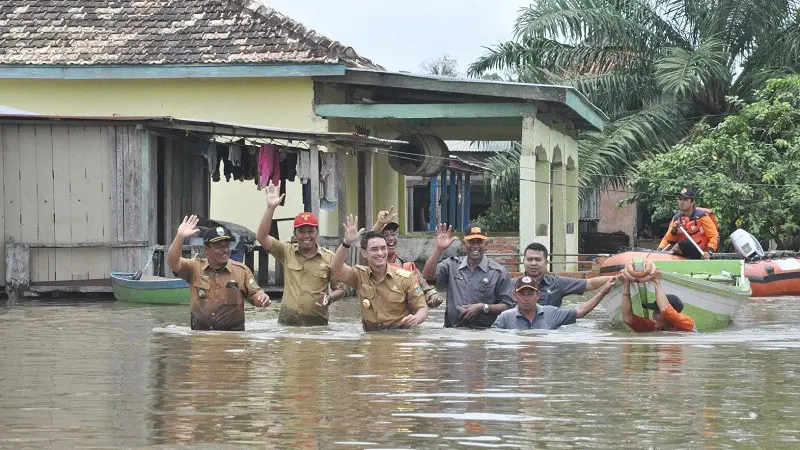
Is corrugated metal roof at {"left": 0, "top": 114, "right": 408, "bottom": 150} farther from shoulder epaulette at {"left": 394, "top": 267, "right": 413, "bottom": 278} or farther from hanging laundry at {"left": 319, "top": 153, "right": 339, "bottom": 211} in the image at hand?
shoulder epaulette at {"left": 394, "top": 267, "right": 413, "bottom": 278}

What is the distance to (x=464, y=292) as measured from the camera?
47.2ft

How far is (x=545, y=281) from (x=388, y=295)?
1.74 metres

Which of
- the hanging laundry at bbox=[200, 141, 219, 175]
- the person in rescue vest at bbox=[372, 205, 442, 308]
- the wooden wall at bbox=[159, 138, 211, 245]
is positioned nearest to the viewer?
the person in rescue vest at bbox=[372, 205, 442, 308]

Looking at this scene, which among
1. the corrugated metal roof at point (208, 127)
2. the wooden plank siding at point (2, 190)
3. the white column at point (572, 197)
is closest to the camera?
the corrugated metal roof at point (208, 127)

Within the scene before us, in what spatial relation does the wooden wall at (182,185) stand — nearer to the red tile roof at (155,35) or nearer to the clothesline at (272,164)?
the clothesline at (272,164)

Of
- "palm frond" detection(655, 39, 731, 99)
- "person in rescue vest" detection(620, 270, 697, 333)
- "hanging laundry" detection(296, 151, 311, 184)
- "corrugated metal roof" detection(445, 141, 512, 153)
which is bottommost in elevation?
"person in rescue vest" detection(620, 270, 697, 333)

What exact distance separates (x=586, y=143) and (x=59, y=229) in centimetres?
1520

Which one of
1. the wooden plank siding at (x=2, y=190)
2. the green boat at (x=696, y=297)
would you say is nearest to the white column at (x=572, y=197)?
the wooden plank siding at (x=2, y=190)

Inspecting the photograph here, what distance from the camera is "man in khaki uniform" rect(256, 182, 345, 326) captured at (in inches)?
558

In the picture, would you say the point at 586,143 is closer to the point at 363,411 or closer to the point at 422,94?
the point at 422,94

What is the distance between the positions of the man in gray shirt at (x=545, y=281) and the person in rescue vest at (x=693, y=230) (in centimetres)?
757

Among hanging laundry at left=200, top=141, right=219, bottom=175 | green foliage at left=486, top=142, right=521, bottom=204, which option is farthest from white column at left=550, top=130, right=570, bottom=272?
hanging laundry at left=200, top=141, right=219, bottom=175

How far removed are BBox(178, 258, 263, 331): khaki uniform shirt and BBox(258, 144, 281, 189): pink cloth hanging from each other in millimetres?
8648

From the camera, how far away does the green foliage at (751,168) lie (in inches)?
1088
